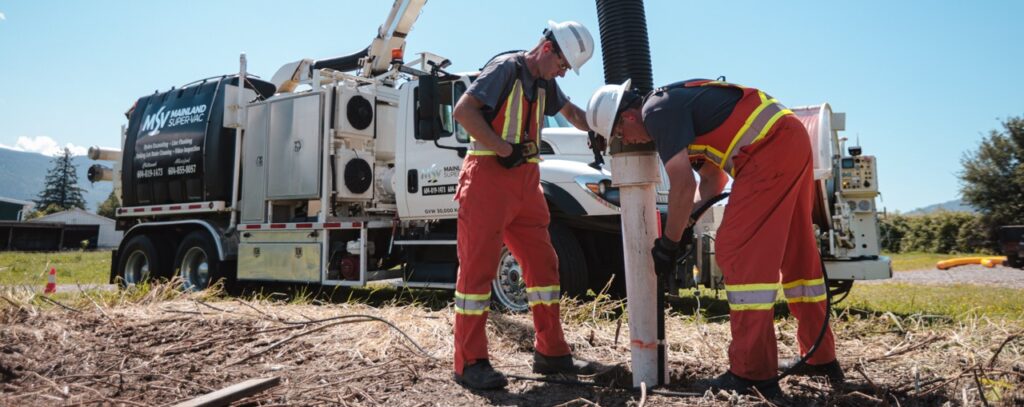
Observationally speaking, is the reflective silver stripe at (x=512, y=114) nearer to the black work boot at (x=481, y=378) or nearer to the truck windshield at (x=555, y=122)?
the black work boot at (x=481, y=378)

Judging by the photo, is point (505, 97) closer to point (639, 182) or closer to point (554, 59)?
point (554, 59)

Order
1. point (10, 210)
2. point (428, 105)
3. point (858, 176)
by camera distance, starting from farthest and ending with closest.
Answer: point (10, 210)
point (858, 176)
point (428, 105)

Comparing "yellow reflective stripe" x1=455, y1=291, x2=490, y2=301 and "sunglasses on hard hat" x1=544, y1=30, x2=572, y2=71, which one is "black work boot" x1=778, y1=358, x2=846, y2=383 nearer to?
A: "yellow reflective stripe" x1=455, y1=291, x2=490, y2=301

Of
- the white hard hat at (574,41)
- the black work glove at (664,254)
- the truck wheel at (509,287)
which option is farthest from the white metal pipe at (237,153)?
the black work glove at (664,254)

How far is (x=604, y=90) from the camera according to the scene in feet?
9.78

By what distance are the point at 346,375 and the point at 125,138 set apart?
8437mm

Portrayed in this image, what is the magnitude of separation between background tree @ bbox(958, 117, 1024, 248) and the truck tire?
827 inches

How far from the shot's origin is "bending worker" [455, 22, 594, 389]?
3307 mm

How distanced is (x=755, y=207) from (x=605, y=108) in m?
0.74

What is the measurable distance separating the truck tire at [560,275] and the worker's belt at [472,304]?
2232 mm

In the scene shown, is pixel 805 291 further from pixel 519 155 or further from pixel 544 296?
pixel 519 155

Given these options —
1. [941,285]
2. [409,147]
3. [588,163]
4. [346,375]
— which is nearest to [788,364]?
[346,375]

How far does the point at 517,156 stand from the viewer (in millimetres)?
3363

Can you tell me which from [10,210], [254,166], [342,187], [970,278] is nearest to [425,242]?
Result: [342,187]
